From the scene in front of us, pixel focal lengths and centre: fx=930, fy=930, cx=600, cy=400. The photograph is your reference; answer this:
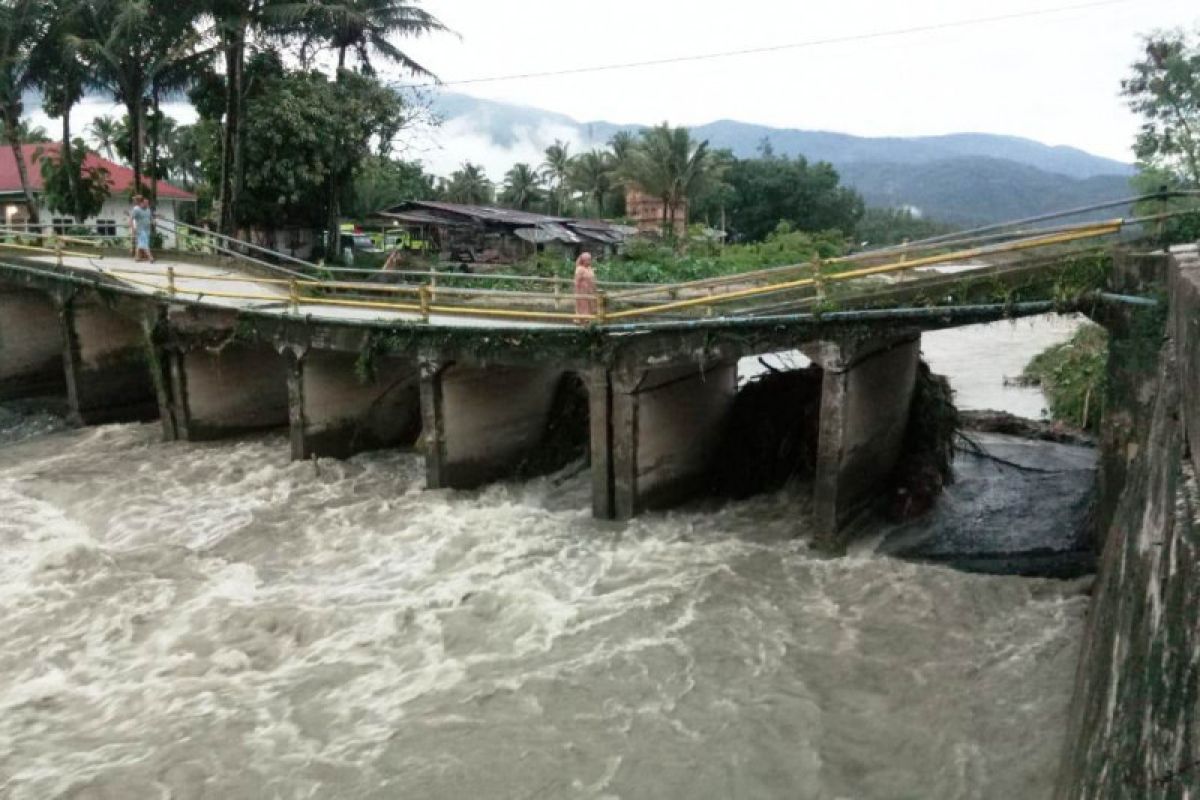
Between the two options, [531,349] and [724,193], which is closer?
[531,349]

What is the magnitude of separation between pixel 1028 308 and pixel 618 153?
63.4 m

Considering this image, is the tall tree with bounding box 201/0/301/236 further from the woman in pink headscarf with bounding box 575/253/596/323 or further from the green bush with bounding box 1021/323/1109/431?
the green bush with bounding box 1021/323/1109/431

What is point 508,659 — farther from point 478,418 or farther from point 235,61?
point 235,61

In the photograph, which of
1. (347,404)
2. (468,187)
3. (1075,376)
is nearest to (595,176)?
(468,187)

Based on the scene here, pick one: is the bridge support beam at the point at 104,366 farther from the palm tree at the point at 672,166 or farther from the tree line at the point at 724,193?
the tree line at the point at 724,193

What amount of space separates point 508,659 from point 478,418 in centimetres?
725

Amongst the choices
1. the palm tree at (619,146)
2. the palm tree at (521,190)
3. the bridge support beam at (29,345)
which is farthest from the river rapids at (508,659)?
the palm tree at (521,190)

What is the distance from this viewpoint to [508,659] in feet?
34.8

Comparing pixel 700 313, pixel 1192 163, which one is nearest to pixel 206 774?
pixel 700 313

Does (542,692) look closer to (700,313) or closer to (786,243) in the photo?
(700,313)

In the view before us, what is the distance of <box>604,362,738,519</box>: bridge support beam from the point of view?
1435cm

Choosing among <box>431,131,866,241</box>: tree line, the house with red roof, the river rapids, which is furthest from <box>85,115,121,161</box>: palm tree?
the river rapids

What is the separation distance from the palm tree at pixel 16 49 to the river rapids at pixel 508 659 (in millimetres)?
21361

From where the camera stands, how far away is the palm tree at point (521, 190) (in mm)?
76500
